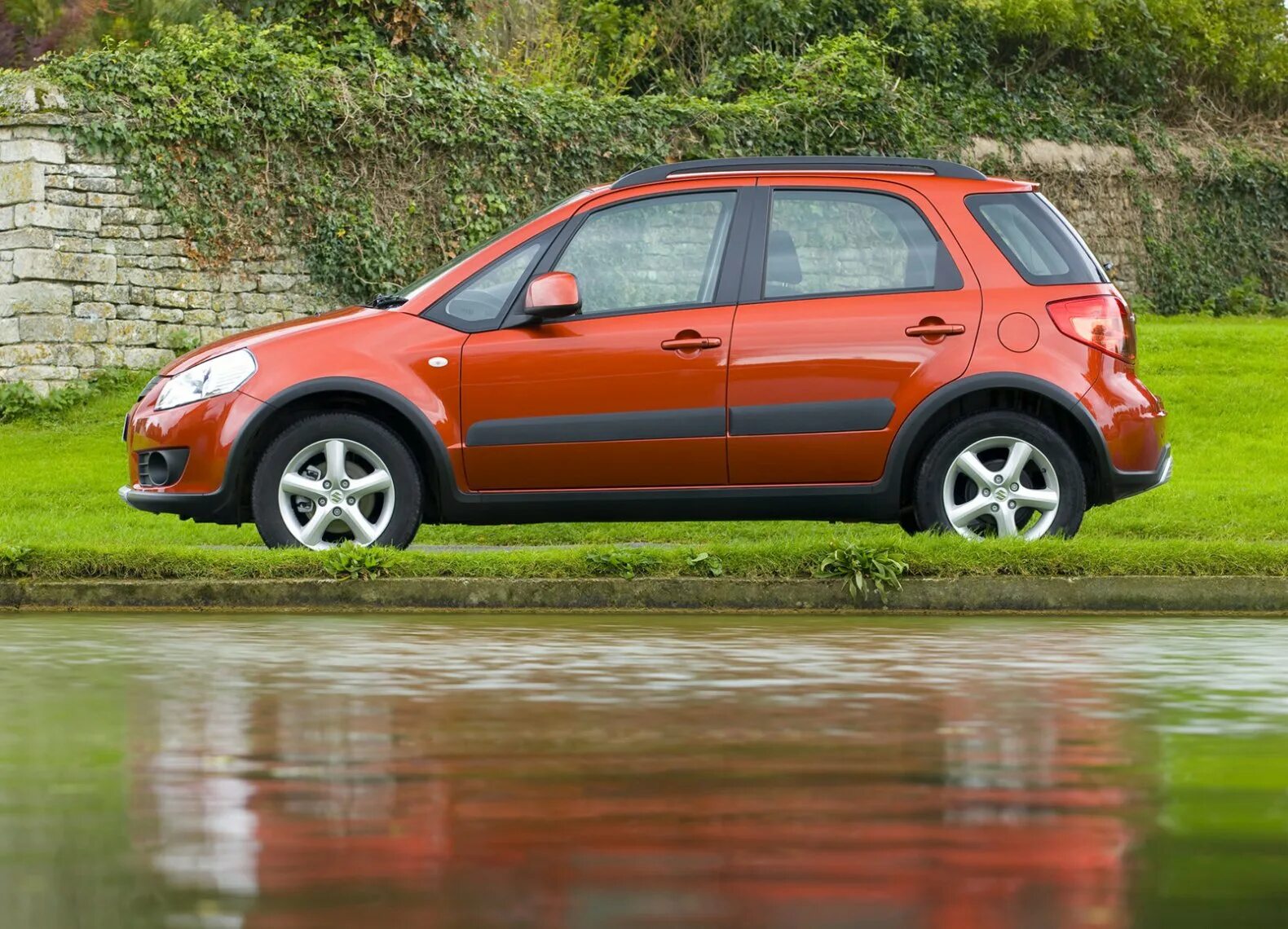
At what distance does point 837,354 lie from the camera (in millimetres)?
9312

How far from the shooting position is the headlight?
9477 millimetres

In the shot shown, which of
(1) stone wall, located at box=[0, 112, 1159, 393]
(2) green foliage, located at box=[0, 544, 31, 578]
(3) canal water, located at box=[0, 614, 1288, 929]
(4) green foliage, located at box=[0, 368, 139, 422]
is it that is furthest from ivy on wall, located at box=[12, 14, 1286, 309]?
(3) canal water, located at box=[0, 614, 1288, 929]

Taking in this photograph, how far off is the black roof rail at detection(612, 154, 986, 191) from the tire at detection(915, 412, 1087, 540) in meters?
1.27

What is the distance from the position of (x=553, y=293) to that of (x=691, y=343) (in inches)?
25.9

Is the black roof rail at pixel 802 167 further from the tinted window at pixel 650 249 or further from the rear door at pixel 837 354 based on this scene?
the rear door at pixel 837 354

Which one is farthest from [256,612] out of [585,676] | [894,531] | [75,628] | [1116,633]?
[894,531]

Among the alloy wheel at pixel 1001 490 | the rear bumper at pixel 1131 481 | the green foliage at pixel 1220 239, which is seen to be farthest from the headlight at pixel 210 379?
the green foliage at pixel 1220 239

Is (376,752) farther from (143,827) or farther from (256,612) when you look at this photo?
(256,612)

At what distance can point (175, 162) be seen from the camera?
65.0ft

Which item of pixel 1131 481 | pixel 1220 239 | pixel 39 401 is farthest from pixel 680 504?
pixel 1220 239

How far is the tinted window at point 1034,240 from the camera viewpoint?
9.58 meters

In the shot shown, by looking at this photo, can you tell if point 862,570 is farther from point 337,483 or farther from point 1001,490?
point 337,483

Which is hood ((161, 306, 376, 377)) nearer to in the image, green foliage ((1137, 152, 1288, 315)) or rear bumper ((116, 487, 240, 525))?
rear bumper ((116, 487, 240, 525))

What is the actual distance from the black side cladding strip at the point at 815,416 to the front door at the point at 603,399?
12cm
